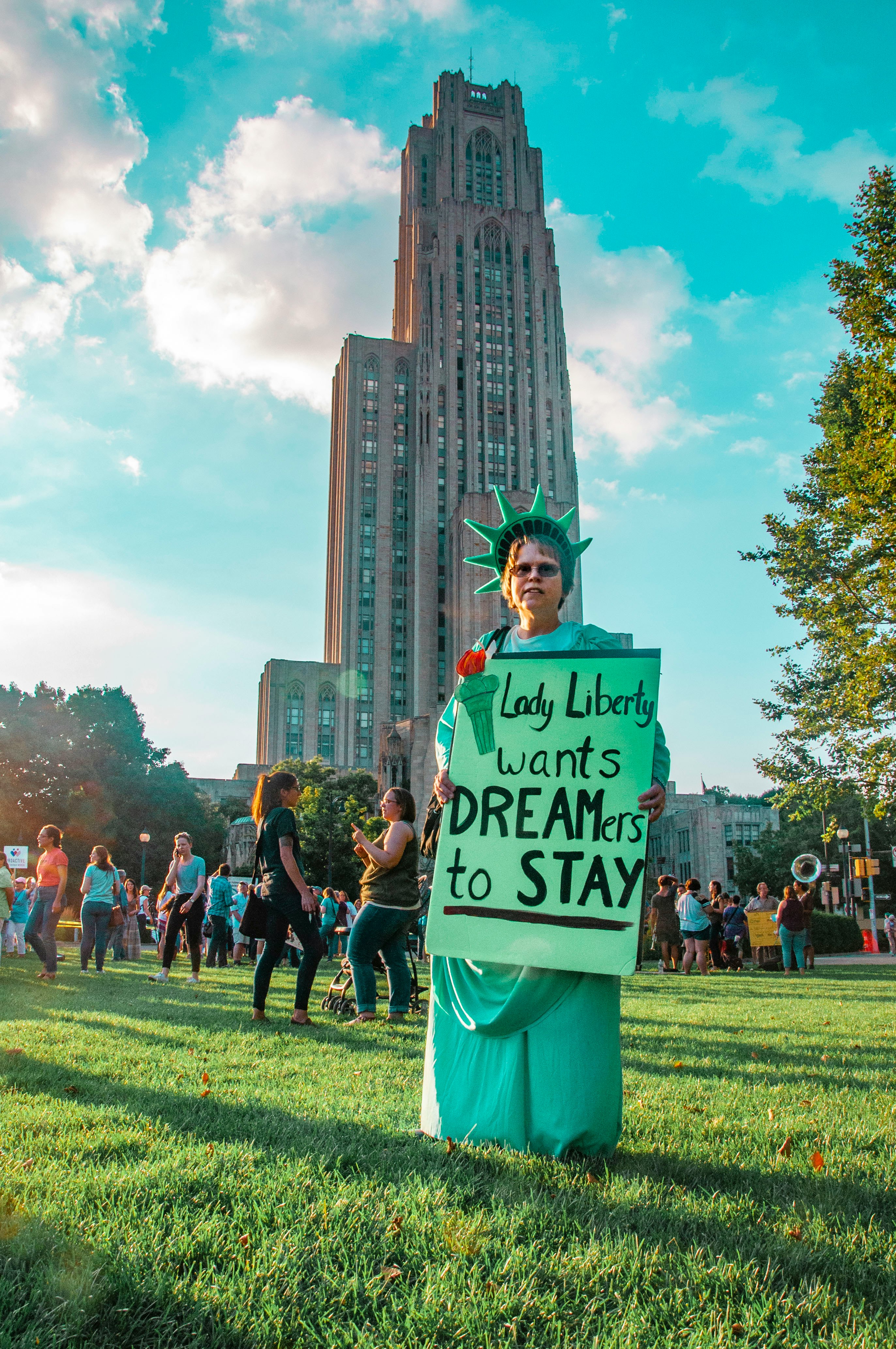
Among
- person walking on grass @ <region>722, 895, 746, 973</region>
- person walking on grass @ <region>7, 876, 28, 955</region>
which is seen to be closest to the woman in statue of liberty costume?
person walking on grass @ <region>7, 876, 28, 955</region>

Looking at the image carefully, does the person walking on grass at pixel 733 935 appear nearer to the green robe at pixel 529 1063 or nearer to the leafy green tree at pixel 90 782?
the green robe at pixel 529 1063

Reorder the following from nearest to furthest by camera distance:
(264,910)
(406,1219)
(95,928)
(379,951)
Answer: (406,1219), (264,910), (379,951), (95,928)

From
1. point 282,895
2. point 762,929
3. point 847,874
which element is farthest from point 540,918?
point 847,874

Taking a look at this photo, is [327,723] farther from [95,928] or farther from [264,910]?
[264,910]

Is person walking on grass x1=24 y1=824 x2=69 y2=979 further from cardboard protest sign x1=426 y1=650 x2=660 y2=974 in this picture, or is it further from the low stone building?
the low stone building

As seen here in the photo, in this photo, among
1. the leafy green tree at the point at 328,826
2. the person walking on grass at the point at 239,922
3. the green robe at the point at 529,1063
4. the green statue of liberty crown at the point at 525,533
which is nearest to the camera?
the green robe at the point at 529,1063

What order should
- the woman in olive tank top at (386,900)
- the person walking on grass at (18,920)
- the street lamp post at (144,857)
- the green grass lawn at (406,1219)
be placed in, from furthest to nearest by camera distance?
the street lamp post at (144,857) → the person walking on grass at (18,920) → the woman in olive tank top at (386,900) → the green grass lawn at (406,1219)

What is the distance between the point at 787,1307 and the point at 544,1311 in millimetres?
617

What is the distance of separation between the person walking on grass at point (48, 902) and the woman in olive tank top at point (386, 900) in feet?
19.8

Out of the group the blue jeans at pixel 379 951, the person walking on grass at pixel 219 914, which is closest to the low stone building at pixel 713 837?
the person walking on grass at pixel 219 914

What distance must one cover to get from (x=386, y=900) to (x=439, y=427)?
106m

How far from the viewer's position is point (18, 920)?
1831 cm

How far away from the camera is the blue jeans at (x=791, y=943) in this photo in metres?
18.5

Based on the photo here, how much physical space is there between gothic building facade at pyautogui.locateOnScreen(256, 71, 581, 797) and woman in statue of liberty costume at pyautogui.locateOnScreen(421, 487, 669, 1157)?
319 feet
